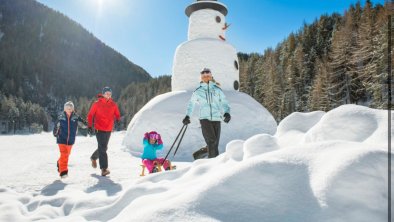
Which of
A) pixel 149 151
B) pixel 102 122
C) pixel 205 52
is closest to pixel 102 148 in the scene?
Answer: pixel 102 122

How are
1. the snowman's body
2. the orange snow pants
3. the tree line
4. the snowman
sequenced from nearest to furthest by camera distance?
the orange snow pants → the snowman → the snowman's body → the tree line

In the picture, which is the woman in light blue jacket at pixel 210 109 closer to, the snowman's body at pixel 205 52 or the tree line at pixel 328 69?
the snowman's body at pixel 205 52

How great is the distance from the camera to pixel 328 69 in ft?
87.8

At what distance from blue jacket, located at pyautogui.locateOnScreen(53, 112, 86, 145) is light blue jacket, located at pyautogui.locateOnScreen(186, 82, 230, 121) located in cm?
227

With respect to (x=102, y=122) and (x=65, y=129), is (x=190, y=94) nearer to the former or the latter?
(x=102, y=122)

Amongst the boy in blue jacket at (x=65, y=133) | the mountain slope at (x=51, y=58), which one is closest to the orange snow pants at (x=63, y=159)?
the boy in blue jacket at (x=65, y=133)

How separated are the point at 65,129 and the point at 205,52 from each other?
7.04 metres

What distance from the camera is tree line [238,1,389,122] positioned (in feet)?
63.6

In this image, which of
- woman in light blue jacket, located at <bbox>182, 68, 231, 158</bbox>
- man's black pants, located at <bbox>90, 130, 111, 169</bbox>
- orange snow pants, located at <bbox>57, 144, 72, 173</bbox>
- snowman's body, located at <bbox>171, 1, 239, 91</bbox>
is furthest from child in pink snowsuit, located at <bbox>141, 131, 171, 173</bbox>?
snowman's body, located at <bbox>171, 1, 239, 91</bbox>

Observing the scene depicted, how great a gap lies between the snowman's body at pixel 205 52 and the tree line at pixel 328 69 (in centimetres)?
763

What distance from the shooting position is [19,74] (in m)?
114

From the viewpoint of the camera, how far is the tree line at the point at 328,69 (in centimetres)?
1938

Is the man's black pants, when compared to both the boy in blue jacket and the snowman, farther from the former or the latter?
the snowman

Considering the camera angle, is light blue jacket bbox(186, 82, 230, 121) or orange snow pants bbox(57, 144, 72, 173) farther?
orange snow pants bbox(57, 144, 72, 173)
